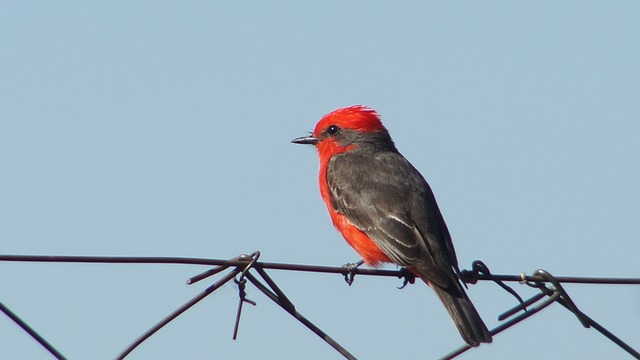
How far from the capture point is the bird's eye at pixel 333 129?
850cm

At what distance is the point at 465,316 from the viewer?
19.7ft

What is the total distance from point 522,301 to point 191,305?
1526 millimetres

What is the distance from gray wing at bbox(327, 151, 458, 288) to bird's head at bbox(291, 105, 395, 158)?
0.22 meters

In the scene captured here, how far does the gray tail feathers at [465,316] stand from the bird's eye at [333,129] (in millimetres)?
2459

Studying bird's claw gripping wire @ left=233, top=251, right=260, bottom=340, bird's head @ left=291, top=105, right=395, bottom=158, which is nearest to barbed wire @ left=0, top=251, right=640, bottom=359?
bird's claw gripping wire @ left=233, top=251, right=260, bottom=340

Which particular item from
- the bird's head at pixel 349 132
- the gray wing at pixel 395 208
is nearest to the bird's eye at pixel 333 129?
the bird's head at pixel 349 132

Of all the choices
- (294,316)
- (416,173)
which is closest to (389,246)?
(416,173)

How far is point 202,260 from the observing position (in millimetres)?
3492

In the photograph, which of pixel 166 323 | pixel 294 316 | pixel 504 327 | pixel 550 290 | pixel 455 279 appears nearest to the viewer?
pixel 166 323

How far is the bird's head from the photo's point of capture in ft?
27.5

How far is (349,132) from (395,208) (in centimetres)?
147

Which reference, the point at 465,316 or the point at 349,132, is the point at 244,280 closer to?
the point at 465,316

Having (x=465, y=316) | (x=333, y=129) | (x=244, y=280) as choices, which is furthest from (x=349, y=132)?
(x=244, y=280)

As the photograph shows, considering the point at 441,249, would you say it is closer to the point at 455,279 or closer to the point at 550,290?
the point at 455,279
